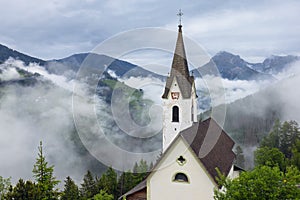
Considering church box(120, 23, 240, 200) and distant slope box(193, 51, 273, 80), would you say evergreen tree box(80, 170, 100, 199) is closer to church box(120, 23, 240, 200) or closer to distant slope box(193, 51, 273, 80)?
church box(120, 23, 240, 200)

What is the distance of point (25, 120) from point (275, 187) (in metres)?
157

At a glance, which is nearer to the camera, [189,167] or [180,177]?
[189,167]

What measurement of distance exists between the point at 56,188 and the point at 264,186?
52.1 feet

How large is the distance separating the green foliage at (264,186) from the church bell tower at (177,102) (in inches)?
498

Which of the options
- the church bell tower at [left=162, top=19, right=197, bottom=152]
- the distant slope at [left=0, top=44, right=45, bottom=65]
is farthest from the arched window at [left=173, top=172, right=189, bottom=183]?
the distant slope at [left=0, top=44, right=45, bottom=65]

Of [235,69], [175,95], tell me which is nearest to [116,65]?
[175,95]

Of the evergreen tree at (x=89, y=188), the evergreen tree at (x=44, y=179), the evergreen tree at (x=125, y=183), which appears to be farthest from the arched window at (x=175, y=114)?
the evergreen tree at (x=89, y=188)

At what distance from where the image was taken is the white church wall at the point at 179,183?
19609 mm

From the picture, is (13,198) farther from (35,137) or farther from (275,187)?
(35,137)

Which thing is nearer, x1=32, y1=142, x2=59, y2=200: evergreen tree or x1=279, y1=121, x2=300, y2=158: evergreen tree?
x1=32, y1=142, x2=59, y2=200: evergreen tree

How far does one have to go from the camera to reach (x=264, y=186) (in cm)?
1371

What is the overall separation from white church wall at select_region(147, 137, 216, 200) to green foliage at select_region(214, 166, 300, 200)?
16.9 ft

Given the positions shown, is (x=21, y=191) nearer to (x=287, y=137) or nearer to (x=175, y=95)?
(x=175, y=95)

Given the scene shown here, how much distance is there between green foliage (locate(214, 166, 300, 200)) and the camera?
13.8 meters
